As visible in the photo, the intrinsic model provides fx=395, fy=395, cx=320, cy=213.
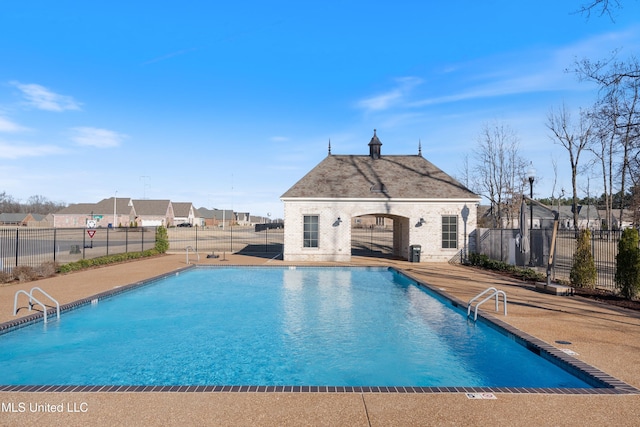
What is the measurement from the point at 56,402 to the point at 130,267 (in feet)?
58.9

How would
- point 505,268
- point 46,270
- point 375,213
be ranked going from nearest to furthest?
point 46,270 → point 505,268 → point 375,213

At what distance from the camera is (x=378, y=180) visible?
26.4 meters

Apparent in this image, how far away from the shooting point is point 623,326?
372 inches

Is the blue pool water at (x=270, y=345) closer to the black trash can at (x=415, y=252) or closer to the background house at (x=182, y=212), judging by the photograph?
the black trash can at (x=415, y=252)

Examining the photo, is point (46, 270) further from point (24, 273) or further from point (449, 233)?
point (449, 233)

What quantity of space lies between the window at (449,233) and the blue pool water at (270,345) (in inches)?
421

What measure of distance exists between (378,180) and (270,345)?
61.1 ft

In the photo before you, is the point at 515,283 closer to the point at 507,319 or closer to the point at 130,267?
the point at 507,319

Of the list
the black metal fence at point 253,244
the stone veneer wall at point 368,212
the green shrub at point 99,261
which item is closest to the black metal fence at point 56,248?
the green shrub at point 99,261

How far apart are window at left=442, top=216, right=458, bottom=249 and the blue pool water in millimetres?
10693

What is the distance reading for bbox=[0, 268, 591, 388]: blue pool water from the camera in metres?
7.36

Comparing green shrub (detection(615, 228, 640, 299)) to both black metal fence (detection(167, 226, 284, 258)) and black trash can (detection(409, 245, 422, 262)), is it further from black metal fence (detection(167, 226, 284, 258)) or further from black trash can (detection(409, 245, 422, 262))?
black metal fence (detection(167, 226, 284, 258))

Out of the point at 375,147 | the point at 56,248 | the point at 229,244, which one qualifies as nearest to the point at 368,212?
the point at 375,147

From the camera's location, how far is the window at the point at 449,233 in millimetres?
24812
